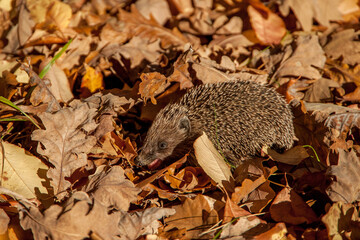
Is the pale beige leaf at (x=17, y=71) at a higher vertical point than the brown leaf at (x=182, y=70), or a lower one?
higher

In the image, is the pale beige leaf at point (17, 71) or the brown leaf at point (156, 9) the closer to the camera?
the pale beige leaf at point (17, 71)

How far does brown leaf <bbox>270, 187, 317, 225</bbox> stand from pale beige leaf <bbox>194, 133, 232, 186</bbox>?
1.85 feet

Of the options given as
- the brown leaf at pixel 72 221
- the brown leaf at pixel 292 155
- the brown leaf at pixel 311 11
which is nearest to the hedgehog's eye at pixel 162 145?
the brown leaf at pixel 292 155

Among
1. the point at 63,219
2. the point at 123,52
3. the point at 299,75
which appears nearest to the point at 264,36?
the point at 299,75

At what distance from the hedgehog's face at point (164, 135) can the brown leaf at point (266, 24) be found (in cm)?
225

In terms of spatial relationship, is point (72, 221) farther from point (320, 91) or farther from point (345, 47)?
point (345, 47)

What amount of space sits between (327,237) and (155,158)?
227cm

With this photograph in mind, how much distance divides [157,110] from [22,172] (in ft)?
6.54

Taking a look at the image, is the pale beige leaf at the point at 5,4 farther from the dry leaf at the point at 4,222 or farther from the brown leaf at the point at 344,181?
the brown leaf at the point at 344,181

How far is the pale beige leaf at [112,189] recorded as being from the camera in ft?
11.7

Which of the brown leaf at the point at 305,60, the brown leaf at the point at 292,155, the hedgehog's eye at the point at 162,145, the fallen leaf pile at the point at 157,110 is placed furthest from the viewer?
the brown leaf at the point at 305,60

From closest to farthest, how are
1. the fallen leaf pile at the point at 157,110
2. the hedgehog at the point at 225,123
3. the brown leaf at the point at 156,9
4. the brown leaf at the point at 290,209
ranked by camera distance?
the fallen leaf pile at the point at 157,110, the brown leaf at the point at 290,209, the hedgehog at the point at 225,123, the brown leaf at the point at 156,9

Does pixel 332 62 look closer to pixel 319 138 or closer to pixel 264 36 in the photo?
pixel 264 36

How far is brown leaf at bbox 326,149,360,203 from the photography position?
3564 mm
